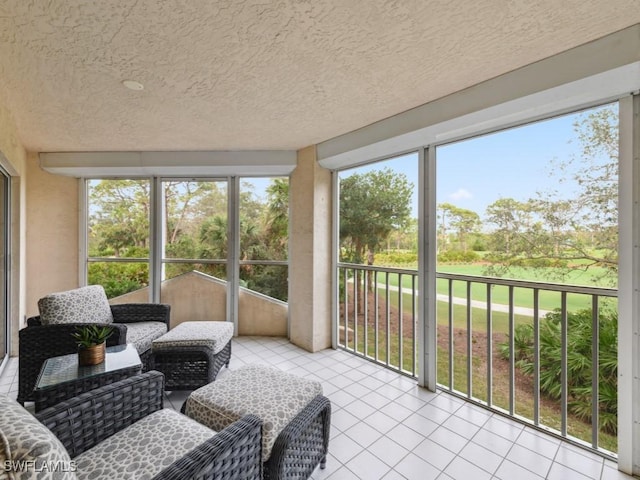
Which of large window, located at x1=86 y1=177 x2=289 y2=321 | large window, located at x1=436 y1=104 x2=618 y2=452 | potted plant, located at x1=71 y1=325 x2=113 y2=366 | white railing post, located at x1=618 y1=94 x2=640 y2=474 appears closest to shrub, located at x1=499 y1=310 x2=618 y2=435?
large window, located at x1=436 y1=104 x2=618 y2=452

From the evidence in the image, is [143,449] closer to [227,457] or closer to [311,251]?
[227,457]

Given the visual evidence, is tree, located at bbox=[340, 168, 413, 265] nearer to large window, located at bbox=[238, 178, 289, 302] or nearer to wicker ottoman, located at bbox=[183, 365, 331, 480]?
large window, located at bbox=[238, 178, 289, 302]

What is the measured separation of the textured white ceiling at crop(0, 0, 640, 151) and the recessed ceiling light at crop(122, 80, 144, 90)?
0.03m

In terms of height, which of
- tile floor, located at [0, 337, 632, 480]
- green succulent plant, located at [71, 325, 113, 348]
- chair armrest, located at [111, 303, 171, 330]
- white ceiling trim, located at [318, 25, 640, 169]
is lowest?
tile floor, located at [0, 337, 632, 480]

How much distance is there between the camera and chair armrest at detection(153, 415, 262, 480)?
905 millimetres

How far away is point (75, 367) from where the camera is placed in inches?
72.0

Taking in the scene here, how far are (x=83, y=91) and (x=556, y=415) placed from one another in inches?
160

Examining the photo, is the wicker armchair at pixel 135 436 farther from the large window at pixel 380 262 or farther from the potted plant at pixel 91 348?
the large window at pixel 380 262

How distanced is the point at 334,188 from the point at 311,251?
801mm

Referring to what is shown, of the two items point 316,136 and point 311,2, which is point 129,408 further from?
point 316,136

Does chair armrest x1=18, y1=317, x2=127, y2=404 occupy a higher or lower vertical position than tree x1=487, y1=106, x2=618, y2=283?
lower

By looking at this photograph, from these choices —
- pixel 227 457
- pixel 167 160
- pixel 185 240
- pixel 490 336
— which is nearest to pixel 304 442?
pixel 227 457

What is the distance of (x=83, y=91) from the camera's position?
1987 millimetres

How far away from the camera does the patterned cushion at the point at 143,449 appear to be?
1003 mm
